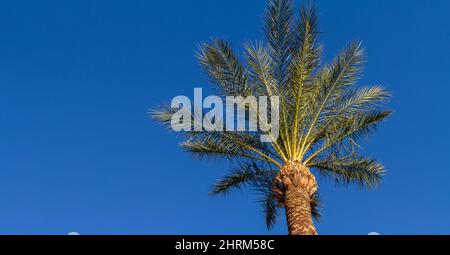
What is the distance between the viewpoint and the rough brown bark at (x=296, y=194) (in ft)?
38.7

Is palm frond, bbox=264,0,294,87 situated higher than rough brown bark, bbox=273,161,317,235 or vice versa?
palm frond, bbox=264,0,294,87

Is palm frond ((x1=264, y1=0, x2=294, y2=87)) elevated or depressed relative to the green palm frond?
elevated

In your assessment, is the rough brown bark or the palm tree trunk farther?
the rough brown bark

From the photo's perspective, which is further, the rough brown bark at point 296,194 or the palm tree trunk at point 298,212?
the rough brown bark at point 296,194

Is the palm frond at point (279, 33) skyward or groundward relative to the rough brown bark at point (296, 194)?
skyward

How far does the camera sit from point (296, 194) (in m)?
12.3

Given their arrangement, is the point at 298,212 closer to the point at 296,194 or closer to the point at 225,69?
the point at 296,194

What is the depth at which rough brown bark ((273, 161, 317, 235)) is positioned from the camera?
11.8m

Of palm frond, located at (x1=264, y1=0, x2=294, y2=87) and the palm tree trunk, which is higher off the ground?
palm frond, located at (x1=264, y1=0, x2=294, y2=87)

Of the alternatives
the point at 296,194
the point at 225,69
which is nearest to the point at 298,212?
the point at 296,194

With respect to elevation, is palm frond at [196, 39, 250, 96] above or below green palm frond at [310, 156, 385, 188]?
above

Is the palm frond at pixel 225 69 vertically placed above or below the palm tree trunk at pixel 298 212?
above
